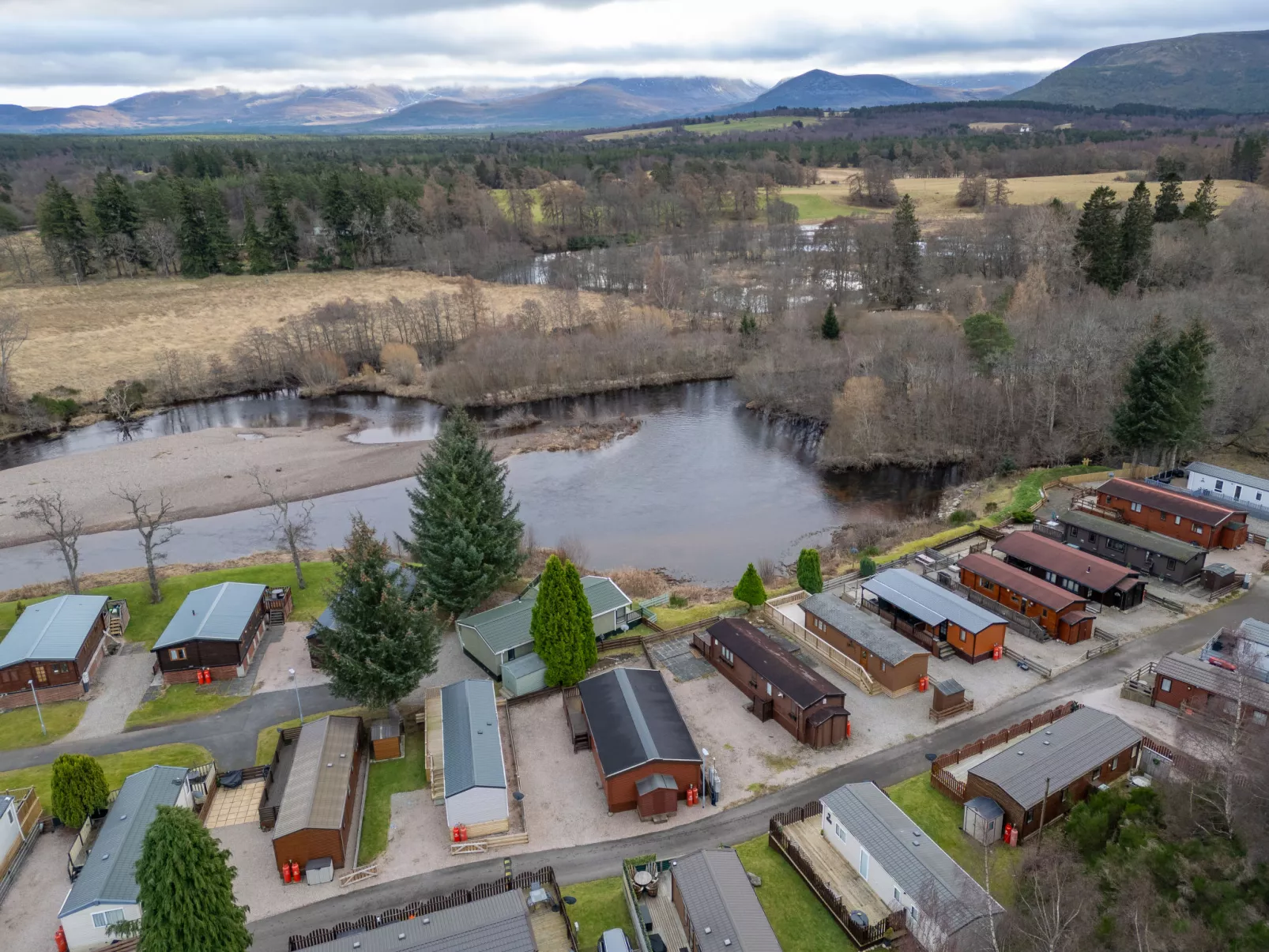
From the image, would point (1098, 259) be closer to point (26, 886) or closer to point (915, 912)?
point (915, 912)

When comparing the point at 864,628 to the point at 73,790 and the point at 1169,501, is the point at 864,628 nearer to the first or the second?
the point at 1169,501

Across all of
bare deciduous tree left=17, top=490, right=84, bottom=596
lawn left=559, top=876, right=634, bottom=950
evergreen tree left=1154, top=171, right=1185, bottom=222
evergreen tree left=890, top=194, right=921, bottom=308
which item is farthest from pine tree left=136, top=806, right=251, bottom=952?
evergreen tree left=1154, top=171, right=1185, bottom=222

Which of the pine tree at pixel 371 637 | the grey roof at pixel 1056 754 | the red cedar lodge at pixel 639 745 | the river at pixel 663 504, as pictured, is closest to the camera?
the grey roof at pixel 1056 754

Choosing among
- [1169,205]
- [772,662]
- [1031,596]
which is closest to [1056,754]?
[772,662]

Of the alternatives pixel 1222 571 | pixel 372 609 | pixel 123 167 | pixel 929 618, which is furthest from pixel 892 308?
pixel 123 167

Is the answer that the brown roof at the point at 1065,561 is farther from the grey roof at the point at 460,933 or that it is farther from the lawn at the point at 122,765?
the lawn at the point at 122,765

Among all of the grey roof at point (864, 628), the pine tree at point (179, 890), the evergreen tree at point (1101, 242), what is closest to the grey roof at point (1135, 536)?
the grey roof at point (864, 628)
